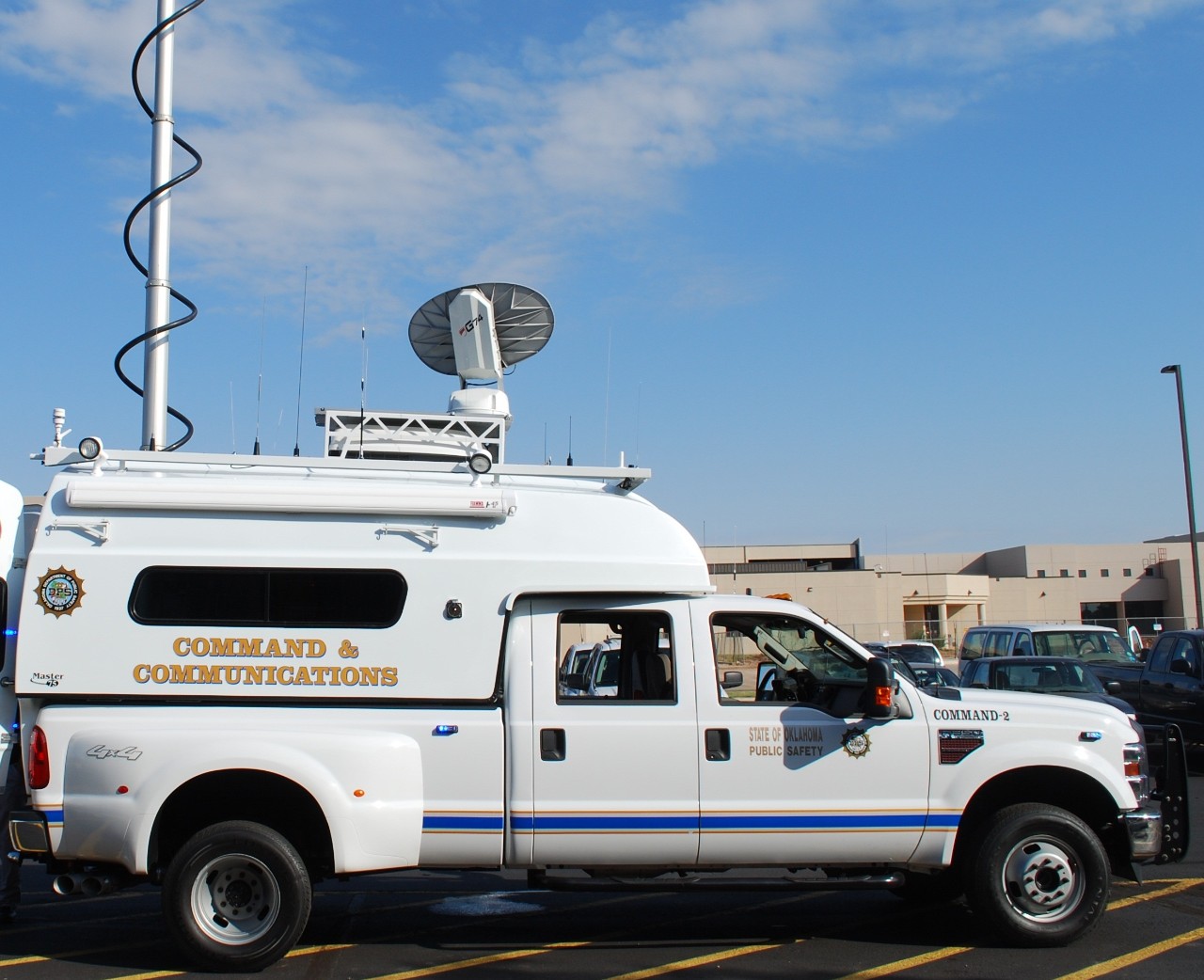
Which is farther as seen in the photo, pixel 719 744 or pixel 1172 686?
pixel 1172 686

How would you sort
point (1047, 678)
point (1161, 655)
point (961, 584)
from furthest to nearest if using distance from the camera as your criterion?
1. point (961, 584)
2. point (1161, 655)
3. point (1047, 678)

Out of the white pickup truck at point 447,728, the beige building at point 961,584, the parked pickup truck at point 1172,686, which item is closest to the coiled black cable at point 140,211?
the white pickup truck at point 447,728

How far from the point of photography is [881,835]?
664cm

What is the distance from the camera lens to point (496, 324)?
1652 centimetres

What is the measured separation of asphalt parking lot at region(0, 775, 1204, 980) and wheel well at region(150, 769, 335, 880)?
1.99ft

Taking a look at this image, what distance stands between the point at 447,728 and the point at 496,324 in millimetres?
10700

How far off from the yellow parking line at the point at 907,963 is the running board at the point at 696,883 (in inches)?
17.1

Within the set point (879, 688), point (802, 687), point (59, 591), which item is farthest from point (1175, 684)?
point (59, 591)

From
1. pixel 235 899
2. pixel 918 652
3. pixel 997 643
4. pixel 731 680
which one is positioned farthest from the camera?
pixel 918 652

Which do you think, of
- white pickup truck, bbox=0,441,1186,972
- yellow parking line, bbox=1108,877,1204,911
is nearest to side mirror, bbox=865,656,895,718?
white pickup truck, bbox=0,441,1186,972

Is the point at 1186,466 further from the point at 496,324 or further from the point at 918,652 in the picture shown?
the point at 496,324

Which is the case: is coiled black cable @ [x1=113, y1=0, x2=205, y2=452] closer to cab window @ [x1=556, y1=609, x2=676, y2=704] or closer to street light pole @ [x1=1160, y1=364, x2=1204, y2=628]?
cab window @ [x1=556, y1=609, x2=676, y2=704]

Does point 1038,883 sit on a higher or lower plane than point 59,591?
lower

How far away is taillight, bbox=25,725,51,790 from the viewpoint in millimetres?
6238
